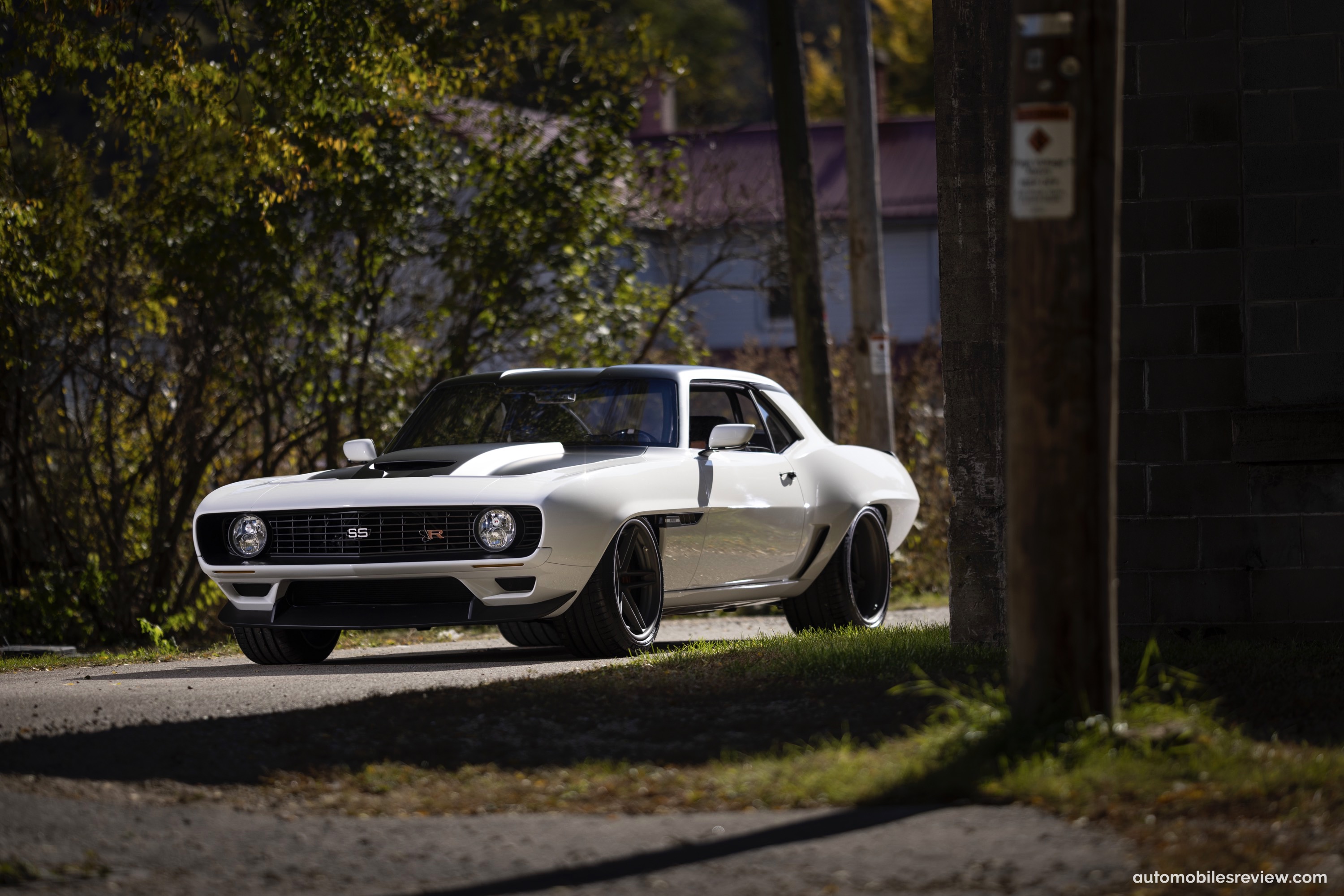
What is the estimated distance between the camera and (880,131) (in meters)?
34.2

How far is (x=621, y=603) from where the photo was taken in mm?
9000

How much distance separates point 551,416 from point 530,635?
1.25 m

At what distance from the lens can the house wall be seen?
32.0 metres

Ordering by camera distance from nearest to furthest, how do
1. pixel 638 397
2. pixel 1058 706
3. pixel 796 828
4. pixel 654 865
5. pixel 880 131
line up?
1. pixel 654 865
2. pixel 796 828
3. pixel 1058 706
4. pixel 638 397
5. pixel 880 131

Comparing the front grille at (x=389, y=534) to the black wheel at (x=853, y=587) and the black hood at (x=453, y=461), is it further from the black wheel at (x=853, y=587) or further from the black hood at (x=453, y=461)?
the black wheel at (x=853, y=587)

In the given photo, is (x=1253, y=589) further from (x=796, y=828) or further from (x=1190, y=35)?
(x=796, y=828)

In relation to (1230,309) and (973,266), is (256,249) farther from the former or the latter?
(1230,309)

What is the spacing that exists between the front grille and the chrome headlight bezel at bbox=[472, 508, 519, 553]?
0.08 ft

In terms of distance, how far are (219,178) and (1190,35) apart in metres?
7.42

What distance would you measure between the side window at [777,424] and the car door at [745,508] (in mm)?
57

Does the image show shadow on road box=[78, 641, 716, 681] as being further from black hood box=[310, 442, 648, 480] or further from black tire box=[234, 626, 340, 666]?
black hood box=[310, 442, 648, 480]

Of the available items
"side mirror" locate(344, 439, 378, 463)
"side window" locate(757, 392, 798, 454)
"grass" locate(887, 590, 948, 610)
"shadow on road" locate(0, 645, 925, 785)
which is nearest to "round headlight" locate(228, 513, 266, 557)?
"side mirror" locate(344, 439, 378, 463)

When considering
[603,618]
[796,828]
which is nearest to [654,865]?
[796,828]

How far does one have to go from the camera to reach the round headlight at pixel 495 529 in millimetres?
8531
